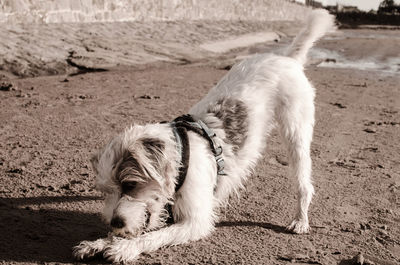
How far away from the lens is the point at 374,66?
1575 centimetres

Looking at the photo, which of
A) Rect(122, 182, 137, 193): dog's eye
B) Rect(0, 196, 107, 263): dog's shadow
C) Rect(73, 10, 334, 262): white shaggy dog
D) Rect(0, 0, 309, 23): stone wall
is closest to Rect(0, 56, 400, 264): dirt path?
Rect(0, 196, 107, 263): dog's shadow

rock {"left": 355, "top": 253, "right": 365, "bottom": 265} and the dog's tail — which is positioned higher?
the dog's tail

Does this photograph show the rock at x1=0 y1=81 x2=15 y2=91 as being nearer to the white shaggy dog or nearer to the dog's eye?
the white shaggy dog

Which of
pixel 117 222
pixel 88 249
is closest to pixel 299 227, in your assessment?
pixel 117 222

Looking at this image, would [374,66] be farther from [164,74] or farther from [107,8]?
[107,8]

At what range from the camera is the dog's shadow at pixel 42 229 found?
135 inches

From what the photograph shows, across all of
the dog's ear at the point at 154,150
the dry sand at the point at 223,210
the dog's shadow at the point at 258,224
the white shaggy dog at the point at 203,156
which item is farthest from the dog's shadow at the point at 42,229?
the dog's shadow at the point at 258,224

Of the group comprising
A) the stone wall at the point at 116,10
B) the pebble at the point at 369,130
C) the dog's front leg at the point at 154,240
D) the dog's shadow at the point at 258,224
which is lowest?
the dog's shadow at the point at 258,224

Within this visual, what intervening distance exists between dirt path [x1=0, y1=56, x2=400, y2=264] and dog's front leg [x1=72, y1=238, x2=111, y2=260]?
0.31 ft

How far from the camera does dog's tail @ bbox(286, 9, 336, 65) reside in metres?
5.31

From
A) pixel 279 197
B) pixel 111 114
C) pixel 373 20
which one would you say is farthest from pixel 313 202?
pixel 373 20

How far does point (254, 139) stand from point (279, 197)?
2.61 ft

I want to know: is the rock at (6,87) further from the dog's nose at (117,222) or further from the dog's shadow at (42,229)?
the dog's nose at (117,222)

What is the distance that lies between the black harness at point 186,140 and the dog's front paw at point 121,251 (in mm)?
473
